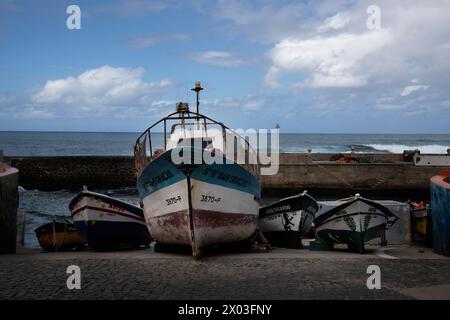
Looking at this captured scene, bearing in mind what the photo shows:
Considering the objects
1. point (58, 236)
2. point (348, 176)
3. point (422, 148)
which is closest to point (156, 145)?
point (422, 148)

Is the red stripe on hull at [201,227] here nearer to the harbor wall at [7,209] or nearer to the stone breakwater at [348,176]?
the harbor wall at [7,209]

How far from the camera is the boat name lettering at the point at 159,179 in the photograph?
394 inches

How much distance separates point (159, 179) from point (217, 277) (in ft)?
10.2

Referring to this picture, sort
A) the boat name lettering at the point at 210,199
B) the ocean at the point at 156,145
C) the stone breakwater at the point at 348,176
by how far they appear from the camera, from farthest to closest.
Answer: the ocean at the point at 156,145 < the stone breakwater at the point at 348,176 < the boat name lettering at the point at 210,199

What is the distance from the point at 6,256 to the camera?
9.78 metres

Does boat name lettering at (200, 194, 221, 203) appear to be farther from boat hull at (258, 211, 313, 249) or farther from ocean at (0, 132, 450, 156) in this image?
ocean at (0, 132, 450, 156)

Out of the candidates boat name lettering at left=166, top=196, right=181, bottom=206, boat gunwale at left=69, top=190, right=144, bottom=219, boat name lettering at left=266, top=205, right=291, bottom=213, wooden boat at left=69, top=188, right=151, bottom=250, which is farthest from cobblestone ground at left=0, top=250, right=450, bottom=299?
boat name lettering at left=266, top=205, right=291, bottom=213

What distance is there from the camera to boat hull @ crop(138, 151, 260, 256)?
982cm

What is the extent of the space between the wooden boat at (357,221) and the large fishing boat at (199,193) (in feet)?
6.62

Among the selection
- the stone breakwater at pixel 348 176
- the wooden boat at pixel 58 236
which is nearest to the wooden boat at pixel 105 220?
the wooden boat at pixel 58 236

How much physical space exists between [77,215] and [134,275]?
195 inches

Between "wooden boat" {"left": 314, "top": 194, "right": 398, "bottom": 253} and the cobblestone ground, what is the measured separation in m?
1.71

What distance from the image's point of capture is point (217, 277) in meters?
7.83

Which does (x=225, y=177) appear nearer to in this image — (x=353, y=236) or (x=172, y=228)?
(x=172, y=228)
